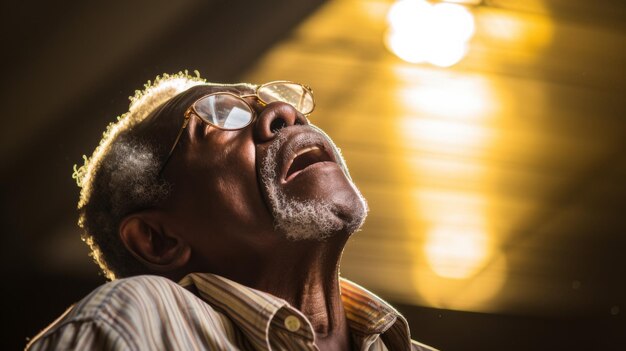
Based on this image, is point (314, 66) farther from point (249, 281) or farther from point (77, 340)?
point (77, 340)

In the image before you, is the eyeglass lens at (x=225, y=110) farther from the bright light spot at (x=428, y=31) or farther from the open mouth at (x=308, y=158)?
the bright light spot at (x=428, y=31)

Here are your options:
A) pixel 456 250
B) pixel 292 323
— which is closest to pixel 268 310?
pixel 292 323

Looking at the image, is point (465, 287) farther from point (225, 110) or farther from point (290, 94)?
point (225, 110)

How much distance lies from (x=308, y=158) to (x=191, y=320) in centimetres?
44

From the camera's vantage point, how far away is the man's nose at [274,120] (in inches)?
64.5

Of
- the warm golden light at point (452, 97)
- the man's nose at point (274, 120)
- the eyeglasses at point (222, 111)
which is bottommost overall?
the warm golden light at point (452, 97)

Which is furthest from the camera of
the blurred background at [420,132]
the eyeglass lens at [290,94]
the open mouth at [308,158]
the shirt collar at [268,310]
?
the blurred background at [420,132]

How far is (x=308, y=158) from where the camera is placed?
164cm

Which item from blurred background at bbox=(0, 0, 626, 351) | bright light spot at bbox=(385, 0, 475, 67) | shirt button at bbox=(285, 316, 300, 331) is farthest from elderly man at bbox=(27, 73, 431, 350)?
bright light spot at bbox=(385, 0, 475, 67)

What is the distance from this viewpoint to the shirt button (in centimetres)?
139

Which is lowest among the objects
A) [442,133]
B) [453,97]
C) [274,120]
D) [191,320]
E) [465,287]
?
[465,287]

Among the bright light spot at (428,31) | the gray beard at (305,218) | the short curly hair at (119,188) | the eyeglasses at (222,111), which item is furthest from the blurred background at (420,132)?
the gray beard at (305,218)

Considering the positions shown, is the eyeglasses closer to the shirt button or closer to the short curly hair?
the short curly hair

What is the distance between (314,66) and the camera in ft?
8.51
